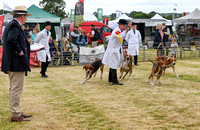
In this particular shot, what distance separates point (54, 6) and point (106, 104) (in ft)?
254

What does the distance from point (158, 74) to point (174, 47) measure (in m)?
7.92

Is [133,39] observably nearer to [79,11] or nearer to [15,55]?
[79,11]

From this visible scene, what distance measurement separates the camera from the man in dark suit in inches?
188

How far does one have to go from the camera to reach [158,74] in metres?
8.48

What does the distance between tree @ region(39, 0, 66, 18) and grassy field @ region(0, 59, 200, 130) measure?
2812 inches

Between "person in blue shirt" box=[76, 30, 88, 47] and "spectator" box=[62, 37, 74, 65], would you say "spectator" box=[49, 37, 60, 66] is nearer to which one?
"spectator" box=[62, 37, 74, 65]

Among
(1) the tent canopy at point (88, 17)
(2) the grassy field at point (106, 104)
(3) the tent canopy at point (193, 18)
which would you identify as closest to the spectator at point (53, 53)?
(2) the grassy field at point (106, 104)

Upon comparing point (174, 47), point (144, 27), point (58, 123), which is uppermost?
point (144, 27)

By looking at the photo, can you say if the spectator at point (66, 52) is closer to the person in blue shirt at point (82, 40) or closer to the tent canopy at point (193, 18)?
the person in blue shirt at point (82, 40)

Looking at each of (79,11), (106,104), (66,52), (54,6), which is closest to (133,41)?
(66,52)

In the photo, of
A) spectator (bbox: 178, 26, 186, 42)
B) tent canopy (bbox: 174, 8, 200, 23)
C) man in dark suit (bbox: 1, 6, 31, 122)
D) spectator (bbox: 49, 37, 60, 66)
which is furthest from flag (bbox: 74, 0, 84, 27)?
spectator (bbox: 178, 26, 186, 42)

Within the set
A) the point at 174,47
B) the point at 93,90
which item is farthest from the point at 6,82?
the point at 174,47

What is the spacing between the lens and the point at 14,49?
15.6 ft

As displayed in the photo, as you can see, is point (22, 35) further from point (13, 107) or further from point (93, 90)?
point (93, 90)
